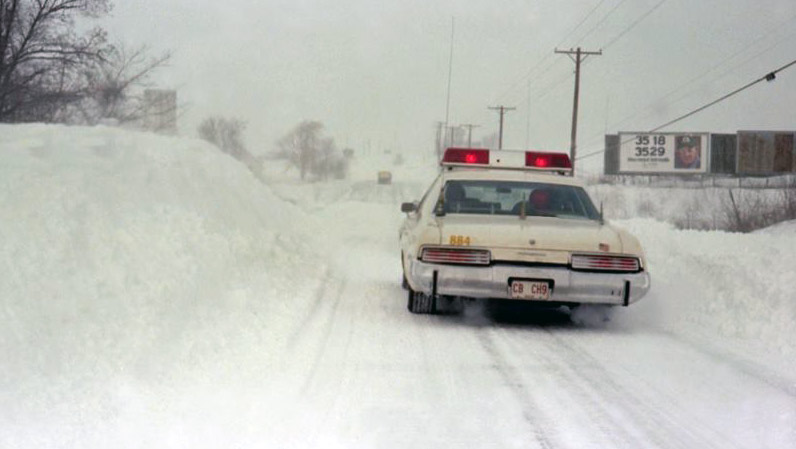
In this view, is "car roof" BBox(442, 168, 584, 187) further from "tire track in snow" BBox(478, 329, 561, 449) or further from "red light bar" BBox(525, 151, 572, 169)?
"tire track in snow" BBox(478, 329, 561, 449)

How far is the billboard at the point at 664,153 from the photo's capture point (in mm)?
64438

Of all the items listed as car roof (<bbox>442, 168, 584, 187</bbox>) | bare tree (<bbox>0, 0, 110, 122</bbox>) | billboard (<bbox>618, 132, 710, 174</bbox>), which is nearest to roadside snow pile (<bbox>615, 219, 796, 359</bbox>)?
car roof (<bbox>442, 168, 584, 187</bbox>)

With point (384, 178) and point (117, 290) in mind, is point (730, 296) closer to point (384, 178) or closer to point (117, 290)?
point (117, 290)

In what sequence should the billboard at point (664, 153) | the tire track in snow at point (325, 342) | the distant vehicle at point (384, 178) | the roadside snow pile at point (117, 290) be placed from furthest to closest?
the distant vehicle at point (384, 178) → the billboard at point (664, 153) → the tire track in snow at point (325, 342) → the roadside snow pile at point (117, 290)

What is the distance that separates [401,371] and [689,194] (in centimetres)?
5311

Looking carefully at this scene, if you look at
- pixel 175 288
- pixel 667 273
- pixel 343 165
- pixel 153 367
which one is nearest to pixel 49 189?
pixel 175 288

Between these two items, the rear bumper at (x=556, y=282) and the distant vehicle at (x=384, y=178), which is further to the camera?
the distant vehicle at (x=384, y=178)

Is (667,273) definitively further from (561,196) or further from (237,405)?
(237,405)

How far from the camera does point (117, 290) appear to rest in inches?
266

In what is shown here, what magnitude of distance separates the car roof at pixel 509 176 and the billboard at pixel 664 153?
185 feet

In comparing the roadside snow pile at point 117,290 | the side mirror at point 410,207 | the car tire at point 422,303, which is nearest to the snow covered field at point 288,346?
the roadside snow pile at point 117,290

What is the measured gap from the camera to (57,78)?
23141mm

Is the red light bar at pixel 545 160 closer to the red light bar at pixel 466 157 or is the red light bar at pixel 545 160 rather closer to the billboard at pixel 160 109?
the red light bar at pixel 466 157

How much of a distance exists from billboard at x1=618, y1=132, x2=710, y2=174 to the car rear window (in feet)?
187
